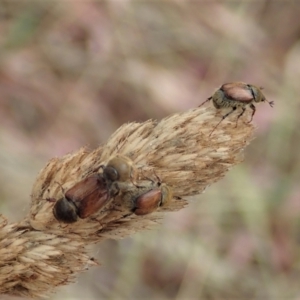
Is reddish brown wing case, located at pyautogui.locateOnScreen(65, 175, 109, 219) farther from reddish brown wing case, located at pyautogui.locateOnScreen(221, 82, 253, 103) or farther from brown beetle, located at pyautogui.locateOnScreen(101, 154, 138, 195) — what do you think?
reddish brown wing case, located at pyautogui.locateOnScreen(221, 82, 253, 103)

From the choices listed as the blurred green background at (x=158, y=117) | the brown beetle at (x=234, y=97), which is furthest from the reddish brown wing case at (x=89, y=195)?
the blurred green background at (x=158, y=117)

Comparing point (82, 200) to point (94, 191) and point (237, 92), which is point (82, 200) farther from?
point (237, 92)

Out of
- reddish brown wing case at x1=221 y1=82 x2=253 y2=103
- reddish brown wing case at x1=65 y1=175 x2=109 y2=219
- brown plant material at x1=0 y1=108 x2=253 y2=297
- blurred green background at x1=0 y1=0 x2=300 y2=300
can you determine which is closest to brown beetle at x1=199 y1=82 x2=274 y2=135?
reddish brown wing case at x1=221 y1=82 x2=253 y2=103

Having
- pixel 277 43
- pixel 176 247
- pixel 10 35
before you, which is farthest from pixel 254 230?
pixel 10 35

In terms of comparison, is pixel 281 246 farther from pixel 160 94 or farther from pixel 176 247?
pixel 160 94

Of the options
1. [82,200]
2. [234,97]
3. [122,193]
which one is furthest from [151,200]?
[234,97]

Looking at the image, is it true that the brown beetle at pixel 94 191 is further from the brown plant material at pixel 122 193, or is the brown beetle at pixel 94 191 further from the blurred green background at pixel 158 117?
the blurred green background at pixel 158 117
